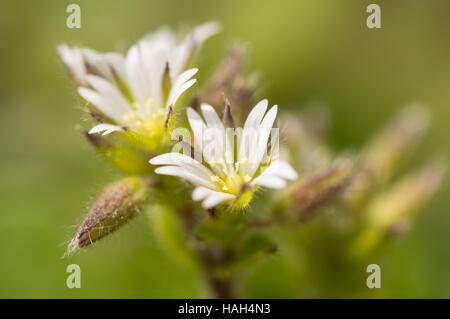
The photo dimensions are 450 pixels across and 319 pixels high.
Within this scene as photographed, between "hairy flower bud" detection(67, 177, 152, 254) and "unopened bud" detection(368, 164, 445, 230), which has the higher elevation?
"unopened bud" detection(368, 164, 445, 230)

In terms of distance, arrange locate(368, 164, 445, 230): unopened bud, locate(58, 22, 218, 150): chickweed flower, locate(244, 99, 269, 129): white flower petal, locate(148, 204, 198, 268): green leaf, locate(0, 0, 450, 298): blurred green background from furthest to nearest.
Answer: locate(0, 0, 450, 298): blurred green background < locate(368, 164, 445, 230): unopened bud < locate(148, 204, 198, 268): green leaf < locate(58, 22, 218, 150): chickweed flower < locate(244, 99, 269, 129): white flower petal

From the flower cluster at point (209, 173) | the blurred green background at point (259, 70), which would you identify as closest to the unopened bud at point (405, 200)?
the flower cluster at point (209, 173)

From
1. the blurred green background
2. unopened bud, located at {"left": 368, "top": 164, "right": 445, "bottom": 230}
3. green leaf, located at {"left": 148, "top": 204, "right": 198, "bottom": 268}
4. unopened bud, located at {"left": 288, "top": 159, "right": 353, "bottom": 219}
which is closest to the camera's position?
unopened bud, located at {"left": 288, "top": 159, "right": 353, "bottom": 219}

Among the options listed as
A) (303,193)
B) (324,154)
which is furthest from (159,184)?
(324,154)

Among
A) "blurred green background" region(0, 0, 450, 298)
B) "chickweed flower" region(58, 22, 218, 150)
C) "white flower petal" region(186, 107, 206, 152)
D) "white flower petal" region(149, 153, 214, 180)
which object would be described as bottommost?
"white flower petal" region(149, 153, 214, 180)

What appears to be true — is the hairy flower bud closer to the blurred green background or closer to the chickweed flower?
the chickweed flower

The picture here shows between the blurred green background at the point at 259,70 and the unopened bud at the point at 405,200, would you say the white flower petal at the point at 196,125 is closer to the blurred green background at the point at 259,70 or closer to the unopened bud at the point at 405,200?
the unopened bud at the point at 405,200

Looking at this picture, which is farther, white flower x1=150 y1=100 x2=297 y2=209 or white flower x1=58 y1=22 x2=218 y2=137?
white flower x1=58 y1=22 x2=218 y2=137

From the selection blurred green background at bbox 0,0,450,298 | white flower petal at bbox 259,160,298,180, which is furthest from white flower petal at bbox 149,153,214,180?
blurred green background at bbox 0,0,450,298
